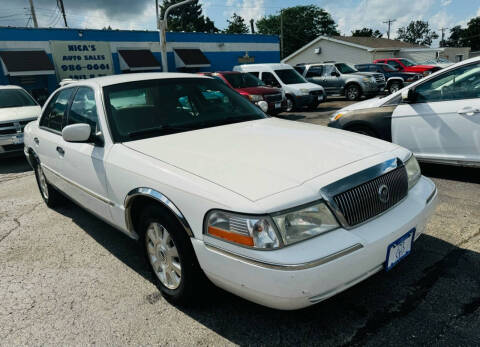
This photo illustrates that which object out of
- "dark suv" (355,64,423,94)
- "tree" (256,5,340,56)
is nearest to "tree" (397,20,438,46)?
"tree" (256,5,340,56)

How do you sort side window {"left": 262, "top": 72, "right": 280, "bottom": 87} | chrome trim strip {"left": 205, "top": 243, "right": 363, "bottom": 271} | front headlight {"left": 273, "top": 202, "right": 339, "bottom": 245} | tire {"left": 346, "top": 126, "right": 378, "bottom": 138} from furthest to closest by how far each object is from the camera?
side window {"left": 262, "top": 72, "right": 280, "bottom": 87} < tire {"left": 346, "top": 126, "right": 378, "bottom": 138} < front headlight {"left": 273, "top": 202, "right": 339, "bottom": 245} < chrome trim strip {"left": 205, "top": 243, "right": 363, "bottom": 271}

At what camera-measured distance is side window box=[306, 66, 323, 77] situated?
1862 cm

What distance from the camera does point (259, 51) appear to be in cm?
2730

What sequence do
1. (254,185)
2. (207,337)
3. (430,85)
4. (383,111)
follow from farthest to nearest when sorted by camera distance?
(383,111), (430,85), (207,337), (254,185)

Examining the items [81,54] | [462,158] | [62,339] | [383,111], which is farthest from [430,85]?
[81,54]

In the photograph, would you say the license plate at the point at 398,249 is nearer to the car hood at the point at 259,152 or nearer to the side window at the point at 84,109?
the car hood at the point at 259,152

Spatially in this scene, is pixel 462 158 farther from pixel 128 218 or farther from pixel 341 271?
pixel 128 218

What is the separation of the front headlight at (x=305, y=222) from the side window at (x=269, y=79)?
13.0m

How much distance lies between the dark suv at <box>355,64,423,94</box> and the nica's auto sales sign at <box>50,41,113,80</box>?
13817 millimetres

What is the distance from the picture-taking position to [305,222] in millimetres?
2041

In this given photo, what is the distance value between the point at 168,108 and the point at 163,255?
137 cm

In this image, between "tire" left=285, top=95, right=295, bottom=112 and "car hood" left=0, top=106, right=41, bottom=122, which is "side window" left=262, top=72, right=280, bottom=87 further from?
"car hood" left=0, top=106, right=41, bottom=122

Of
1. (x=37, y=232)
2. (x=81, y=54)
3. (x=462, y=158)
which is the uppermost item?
(x=81, y=54)

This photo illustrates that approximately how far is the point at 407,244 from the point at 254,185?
1125mm
